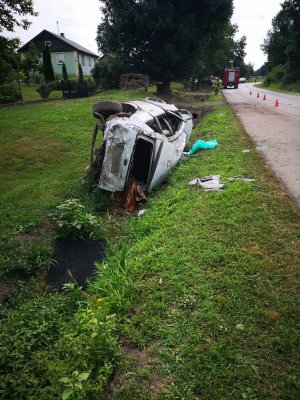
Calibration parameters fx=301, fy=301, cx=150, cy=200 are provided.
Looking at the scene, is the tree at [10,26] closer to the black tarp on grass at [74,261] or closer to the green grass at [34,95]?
the black tarp on grass at [74,261]

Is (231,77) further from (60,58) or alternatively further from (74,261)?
(74,261)

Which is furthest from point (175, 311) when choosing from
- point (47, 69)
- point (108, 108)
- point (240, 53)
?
point (240, 53)

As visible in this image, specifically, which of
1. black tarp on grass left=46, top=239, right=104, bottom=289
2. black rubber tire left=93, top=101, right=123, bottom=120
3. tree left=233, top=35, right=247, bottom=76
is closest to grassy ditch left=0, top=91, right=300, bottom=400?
black tarp on grass left=46, top=239, right=104, bottom=289

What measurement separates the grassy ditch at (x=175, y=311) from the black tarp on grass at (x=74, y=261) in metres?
0.24

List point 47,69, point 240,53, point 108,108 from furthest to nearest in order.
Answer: point 240,53 < point 47,69 < point 108,108

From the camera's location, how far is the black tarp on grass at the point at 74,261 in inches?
181

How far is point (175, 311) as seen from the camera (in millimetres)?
3326

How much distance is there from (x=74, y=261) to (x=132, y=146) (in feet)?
8.45

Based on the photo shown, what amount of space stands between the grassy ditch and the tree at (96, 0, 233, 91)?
17.6 m

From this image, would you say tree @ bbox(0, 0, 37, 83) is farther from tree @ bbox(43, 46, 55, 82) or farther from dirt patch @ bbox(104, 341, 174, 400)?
tree @ bbox(43, 46, 55, 82)

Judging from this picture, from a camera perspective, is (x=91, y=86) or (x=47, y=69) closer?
(x=91, y=86)

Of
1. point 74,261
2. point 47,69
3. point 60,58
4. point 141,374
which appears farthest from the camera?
point 60,58

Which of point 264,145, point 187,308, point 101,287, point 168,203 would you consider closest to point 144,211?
point 168,203

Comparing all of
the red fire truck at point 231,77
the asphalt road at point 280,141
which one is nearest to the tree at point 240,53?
the red fire truck at point 231,77
